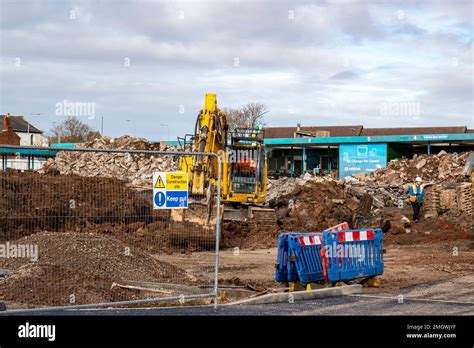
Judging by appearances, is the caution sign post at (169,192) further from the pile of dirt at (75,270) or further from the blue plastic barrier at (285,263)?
the blue plastic barrier at (285,263)

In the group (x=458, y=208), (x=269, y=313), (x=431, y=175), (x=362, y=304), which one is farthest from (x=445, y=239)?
(x=431, y=175)

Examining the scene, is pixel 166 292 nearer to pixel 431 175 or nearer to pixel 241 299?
pixel 241 299

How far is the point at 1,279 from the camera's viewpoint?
1303cm

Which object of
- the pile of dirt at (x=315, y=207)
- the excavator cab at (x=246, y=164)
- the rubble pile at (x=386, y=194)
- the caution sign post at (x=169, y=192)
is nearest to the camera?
the caution sign post at (x=169, y=192)

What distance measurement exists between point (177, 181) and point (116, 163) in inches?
689

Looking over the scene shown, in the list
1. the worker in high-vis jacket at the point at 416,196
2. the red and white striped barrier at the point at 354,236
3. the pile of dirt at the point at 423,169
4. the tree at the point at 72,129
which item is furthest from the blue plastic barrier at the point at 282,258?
the tree at the point at 72,129

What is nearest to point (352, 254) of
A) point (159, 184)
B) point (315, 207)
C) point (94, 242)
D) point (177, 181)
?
point (177, 181)

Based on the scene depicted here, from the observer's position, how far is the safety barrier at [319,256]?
13594 millimetres

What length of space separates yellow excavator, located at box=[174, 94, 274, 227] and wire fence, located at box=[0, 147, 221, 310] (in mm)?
9438

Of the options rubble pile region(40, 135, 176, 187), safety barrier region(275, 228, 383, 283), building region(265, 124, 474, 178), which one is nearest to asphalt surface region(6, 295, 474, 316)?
safety barrier region(275, 228, 383, 283)

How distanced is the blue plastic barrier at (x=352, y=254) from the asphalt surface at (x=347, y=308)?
656mm

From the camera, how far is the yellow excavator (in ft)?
82.2

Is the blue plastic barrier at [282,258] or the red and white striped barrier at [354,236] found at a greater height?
the red and white striped barrier at [354,236]

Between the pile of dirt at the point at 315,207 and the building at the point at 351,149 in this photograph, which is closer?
the pile of dirt at the point at 315,207
